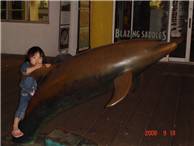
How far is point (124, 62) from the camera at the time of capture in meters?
3.76

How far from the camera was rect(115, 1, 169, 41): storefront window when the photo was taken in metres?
13.3

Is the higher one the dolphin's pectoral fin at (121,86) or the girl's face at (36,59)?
the girl's face at (36,59)

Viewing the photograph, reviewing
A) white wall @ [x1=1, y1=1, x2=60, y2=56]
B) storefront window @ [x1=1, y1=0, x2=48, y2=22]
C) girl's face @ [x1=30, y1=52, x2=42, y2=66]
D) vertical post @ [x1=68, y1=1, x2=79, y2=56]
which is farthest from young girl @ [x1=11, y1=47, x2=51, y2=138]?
storefront window @ [x1=1, y1=0, x2=48, y2=22]

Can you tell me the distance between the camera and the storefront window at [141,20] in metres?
13.3

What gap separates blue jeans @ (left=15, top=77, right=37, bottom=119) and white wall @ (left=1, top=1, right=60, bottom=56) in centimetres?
891

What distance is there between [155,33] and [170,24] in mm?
560

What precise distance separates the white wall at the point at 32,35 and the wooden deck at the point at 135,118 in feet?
12.7

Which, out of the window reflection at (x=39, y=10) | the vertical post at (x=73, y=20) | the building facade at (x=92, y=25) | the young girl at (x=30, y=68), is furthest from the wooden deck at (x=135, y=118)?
the window reflection at (x=39, y=10)

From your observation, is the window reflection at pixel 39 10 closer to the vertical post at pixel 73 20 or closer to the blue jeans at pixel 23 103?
the vertical post at pixel 73 20

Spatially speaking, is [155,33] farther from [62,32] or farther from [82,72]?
[82,72]

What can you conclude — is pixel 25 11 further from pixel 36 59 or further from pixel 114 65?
pixel 114 65

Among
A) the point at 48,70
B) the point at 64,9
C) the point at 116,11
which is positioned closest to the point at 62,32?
the point at 64,9

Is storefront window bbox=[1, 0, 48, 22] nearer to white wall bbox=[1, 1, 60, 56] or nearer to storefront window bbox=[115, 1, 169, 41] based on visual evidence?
white wall bbox=[1, 1, 60, 56]
